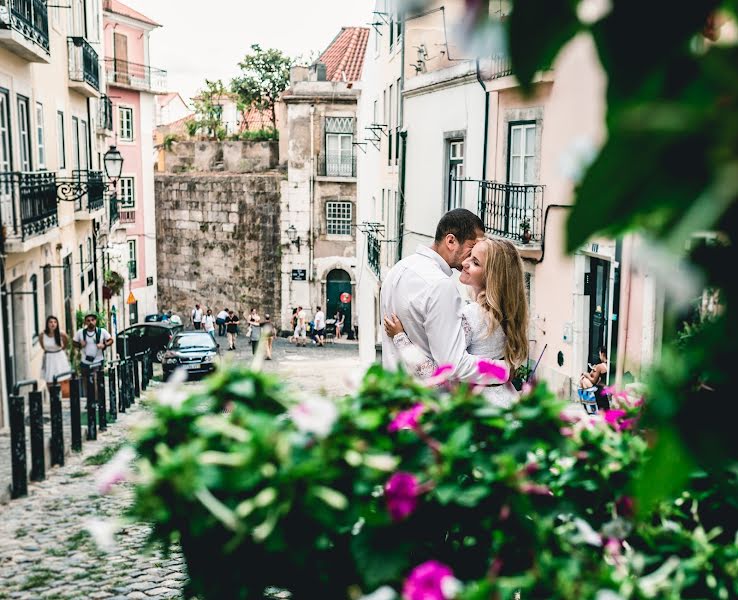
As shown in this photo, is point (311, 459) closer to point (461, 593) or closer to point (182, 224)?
point (461, 593)

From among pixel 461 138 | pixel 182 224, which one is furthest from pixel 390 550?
pixel 182 224

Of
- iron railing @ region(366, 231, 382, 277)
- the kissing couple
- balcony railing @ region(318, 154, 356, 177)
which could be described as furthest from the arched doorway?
the kissing couple

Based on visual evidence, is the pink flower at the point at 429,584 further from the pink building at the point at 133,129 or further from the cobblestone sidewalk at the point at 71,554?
the pink building at the point at 133,129

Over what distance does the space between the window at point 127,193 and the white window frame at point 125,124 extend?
64.1 inches

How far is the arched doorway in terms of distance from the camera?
37969mm

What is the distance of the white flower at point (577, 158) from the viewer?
1035 millimetres

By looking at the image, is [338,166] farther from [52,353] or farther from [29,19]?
[52,353]

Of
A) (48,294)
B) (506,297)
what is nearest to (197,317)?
(48,294)

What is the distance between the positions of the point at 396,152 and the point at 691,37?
22778mm

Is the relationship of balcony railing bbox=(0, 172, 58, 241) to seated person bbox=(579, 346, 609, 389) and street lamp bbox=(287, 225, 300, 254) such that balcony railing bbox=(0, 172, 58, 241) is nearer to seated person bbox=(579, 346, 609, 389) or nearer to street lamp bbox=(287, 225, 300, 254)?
seated person bbox=(579, 346, 609, 389)

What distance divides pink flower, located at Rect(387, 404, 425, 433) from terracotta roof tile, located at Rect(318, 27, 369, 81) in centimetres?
3720

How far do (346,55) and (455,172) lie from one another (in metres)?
22.3

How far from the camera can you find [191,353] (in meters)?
22.9

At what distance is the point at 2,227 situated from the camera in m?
13.4
